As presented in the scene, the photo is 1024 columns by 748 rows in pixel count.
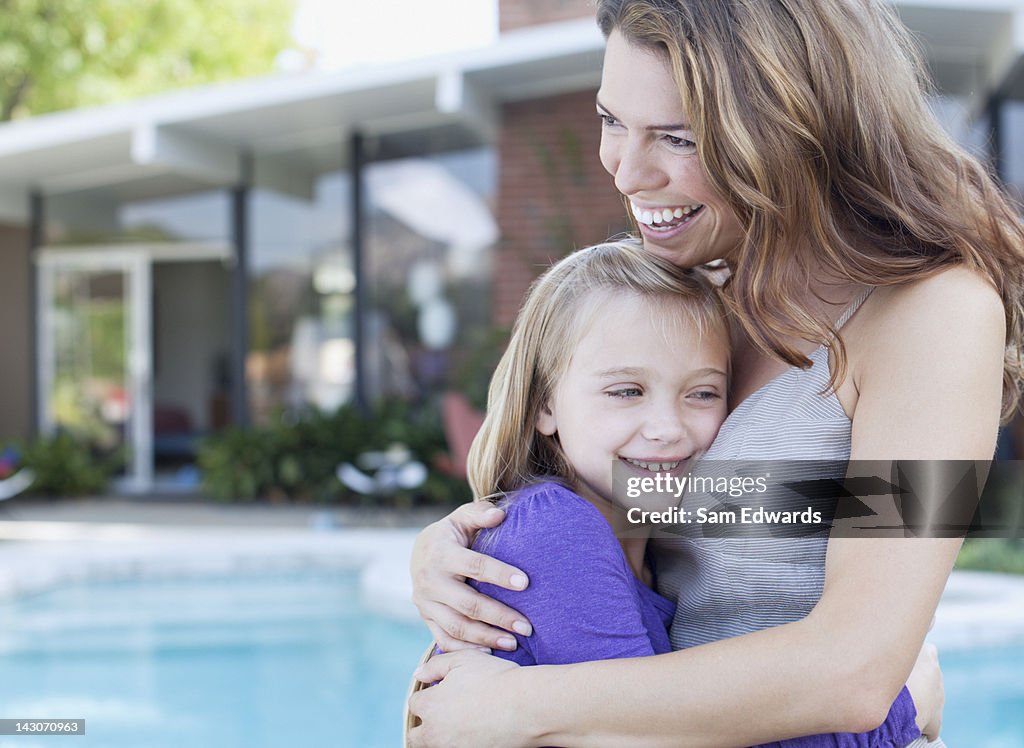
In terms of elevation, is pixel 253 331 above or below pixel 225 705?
above

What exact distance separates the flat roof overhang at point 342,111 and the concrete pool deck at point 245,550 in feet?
10.4

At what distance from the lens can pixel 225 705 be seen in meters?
5.04

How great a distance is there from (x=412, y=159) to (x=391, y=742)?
22.1ft

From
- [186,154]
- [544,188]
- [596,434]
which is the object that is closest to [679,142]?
[596,434]

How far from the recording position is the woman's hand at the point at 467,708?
1.23 metres

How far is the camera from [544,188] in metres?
9.51

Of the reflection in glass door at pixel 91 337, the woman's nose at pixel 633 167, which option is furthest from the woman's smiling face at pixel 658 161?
the reflection in glass door at pixel 91 337

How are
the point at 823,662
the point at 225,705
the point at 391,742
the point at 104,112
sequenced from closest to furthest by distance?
the point at 823,662 < the point at 391,742 < the point at 225,705 < the point at 104,112

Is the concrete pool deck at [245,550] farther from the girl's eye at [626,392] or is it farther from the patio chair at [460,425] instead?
the girl's eye at [626,392]

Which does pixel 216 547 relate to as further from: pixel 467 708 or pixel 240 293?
pixel 467 708

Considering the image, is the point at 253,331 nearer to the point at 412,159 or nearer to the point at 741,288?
the point at 412,159

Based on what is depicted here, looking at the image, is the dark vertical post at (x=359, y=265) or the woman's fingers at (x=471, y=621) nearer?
the woman's fingers at (x=471, y=621)

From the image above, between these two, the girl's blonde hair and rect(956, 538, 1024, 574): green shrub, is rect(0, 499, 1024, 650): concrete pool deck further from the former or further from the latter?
the girl's blonde hair

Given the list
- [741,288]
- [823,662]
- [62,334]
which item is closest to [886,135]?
[741,288]
